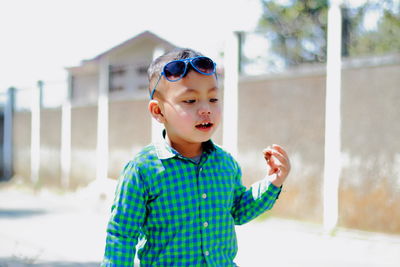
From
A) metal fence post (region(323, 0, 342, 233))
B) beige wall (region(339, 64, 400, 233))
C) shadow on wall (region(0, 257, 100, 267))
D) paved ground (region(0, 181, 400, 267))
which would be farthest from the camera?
metal fence post (region(323, 0, 342, 233))

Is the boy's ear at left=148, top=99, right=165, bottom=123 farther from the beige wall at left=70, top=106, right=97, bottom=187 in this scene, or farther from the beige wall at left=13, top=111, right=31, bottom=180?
the beige wall at left=13, top=111, right=31, bottom=180

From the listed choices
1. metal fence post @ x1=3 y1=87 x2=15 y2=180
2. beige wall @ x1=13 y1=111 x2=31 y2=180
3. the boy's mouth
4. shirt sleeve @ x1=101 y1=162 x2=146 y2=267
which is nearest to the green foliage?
the boy's mouth

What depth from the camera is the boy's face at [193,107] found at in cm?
178

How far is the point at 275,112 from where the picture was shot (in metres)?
7.43

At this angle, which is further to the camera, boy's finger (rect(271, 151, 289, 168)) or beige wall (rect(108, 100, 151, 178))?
beige wall (rect(108, 100, 151, 178))

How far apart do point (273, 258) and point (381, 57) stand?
2901 mm

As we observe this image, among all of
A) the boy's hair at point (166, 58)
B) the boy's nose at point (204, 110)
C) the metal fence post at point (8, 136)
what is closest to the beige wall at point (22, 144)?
the metal fence post at point (8, 136)

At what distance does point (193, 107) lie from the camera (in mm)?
1781

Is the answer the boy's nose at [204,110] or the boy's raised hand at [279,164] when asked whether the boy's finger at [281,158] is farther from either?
the boy's nose at [204,110]

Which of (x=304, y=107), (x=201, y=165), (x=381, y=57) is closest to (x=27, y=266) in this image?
(x=201, y=165)

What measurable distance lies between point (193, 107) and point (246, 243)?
174 inches

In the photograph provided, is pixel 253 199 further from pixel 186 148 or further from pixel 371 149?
pixel 371 149

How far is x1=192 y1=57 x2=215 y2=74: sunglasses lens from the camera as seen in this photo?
71.9 inches

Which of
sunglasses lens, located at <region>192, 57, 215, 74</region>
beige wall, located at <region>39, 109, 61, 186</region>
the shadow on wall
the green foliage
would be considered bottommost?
the shadow on wall
